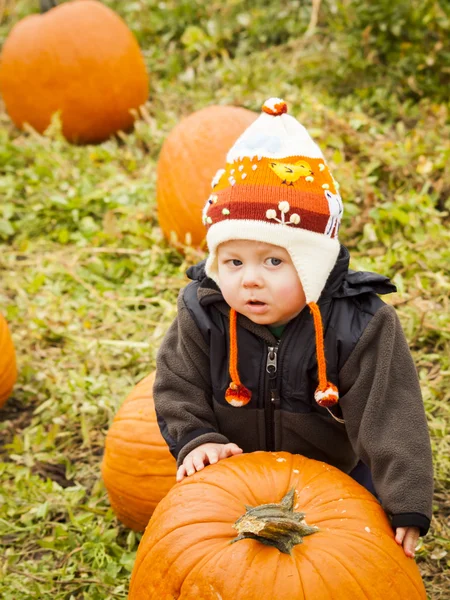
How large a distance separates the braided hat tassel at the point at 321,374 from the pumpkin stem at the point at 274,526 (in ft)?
1.25

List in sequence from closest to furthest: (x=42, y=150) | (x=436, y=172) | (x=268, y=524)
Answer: (x=268, y=524)
(x=436, y=172)
(x=42, y=150)

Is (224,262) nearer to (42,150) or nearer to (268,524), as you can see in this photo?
(268,524)

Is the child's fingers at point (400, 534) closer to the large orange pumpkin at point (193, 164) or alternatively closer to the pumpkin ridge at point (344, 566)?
the pumpkin ridge at point (344, 566)

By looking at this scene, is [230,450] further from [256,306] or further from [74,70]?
[74,70]

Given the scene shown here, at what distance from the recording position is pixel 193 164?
4.46 meters

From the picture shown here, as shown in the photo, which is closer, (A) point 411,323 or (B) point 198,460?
(B) point 198,460

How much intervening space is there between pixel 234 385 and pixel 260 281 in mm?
394

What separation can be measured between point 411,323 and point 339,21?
11.3ft

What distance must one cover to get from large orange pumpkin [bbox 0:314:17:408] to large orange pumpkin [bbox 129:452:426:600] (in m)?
1.72

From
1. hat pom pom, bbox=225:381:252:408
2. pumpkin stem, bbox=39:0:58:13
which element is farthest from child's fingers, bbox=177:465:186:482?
pumpkin stem, bbox=39:0:58:13

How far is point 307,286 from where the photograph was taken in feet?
7.57

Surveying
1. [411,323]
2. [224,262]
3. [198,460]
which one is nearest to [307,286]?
[224,262]

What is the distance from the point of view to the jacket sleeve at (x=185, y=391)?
8.24ft

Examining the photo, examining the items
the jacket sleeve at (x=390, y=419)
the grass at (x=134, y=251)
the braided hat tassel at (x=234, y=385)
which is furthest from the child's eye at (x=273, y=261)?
the grass at (x=134, y=251)
